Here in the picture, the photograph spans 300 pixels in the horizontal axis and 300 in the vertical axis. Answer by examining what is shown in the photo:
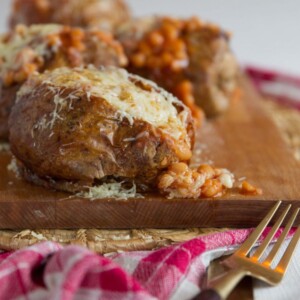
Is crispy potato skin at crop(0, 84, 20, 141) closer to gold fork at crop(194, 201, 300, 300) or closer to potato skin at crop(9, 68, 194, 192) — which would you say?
potato skin at crop(9, 68, 194, 192)

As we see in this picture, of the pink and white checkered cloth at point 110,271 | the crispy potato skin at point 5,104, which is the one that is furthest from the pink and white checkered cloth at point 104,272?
the crispy potato skin at point 5,104

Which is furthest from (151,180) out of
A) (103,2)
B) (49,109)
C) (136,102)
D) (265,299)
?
(103,2)

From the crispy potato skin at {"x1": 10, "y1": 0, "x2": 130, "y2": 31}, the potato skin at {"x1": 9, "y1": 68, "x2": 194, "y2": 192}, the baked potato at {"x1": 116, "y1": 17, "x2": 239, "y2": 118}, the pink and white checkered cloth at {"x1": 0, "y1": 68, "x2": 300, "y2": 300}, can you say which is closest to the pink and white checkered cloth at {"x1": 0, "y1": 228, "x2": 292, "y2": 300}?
the pink and white checkered cloth at {"x1": 0, "y1": 68, "x2": 300, "y2": 300}

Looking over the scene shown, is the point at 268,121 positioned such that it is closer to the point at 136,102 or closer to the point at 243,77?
the point at 243,77

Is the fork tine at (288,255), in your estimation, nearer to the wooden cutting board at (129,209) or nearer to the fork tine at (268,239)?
the fork tine at (268,239)

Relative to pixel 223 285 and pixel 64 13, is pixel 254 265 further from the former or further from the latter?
pixel 64 13

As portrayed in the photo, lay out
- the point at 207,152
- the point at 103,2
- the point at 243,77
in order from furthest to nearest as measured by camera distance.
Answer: the point at 243,77 → the point at 103,2 → the point at 207,152
